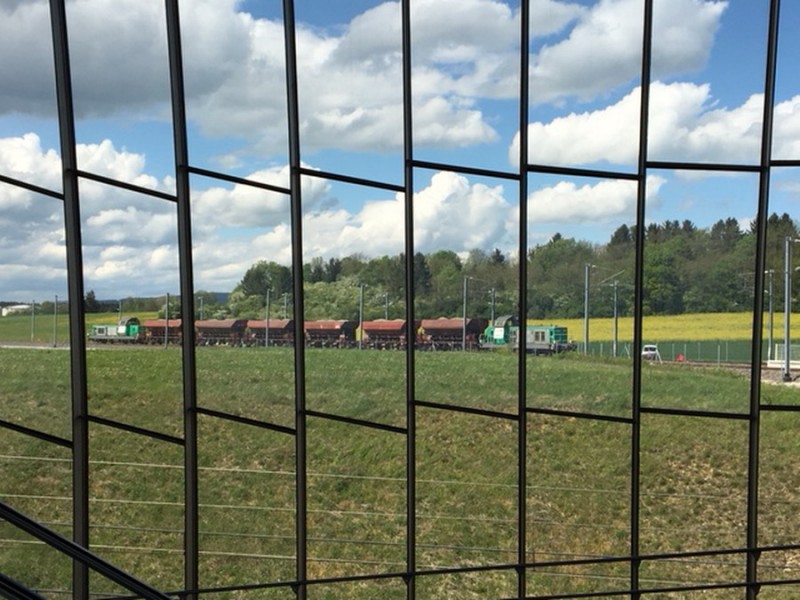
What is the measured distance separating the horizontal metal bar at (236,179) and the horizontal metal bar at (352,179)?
16 cm

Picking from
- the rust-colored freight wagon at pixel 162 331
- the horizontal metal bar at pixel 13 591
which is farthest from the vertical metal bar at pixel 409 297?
the horizontal metal bar at pixel 13 591

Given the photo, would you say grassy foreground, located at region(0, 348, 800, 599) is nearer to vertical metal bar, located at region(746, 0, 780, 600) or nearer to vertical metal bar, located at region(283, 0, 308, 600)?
vertical metal bar, located at region(283, 0, 308, 600)

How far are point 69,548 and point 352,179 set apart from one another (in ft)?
11.4

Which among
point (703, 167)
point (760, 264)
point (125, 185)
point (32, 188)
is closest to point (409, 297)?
point (125, 185)

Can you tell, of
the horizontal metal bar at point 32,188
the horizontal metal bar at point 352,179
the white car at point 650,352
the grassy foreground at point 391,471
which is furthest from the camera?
the grassy foreground at point 391,471

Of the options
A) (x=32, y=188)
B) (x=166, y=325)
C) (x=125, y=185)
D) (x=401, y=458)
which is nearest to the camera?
(x=32, y=188)

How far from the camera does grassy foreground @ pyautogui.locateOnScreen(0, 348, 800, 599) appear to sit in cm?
676

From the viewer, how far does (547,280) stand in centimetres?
650

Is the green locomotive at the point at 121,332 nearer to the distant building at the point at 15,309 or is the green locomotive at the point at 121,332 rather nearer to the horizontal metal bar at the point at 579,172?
the distant building at the point at 15,309

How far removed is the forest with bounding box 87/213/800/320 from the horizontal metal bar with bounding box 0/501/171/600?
3882mm

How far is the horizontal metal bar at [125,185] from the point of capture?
4.88 m

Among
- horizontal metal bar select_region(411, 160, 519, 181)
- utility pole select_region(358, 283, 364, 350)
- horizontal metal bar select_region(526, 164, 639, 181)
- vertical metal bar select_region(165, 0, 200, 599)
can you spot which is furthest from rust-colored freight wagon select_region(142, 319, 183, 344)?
horizontal metal bar select_region(526, 164, 639, 181)

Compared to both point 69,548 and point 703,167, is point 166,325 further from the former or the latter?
point 69,548

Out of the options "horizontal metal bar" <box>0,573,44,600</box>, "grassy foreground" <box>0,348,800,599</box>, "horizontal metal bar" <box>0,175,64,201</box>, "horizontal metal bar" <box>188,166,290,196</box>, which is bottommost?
"grassy foreground" <box>0,348,800,599</box>
